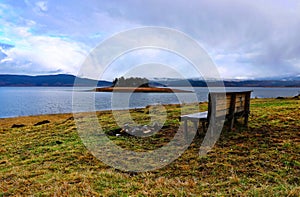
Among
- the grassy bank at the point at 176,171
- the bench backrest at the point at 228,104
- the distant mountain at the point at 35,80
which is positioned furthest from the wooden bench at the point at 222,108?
the distant mountain at the point at 35,80

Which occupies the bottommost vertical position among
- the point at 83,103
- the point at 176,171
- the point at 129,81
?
the point at 83,103

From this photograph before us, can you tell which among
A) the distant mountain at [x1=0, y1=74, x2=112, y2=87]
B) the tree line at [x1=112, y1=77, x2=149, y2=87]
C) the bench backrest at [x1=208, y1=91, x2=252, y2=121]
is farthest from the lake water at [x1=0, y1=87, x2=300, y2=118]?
the distant mountain at [x1=0, y1=74, x2=112, y2=87]

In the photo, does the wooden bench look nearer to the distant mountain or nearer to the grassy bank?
the grassy bank

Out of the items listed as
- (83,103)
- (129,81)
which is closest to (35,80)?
(83,103)

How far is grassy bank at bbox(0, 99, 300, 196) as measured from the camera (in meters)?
3.63

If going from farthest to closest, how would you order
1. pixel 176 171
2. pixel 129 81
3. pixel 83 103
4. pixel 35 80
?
pixel 35 80
pixel 83 103
pixel 129 81
pixel 176 171

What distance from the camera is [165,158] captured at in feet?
17.8

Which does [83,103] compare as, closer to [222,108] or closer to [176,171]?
[222,108]

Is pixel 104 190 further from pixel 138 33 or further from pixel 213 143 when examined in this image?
pixel 138 33

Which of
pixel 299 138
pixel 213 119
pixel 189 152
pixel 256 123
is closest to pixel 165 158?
pixel 189 152

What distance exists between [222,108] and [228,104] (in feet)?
1.48

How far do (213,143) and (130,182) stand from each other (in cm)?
310

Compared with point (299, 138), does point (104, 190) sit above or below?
below

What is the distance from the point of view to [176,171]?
4.57 metres
